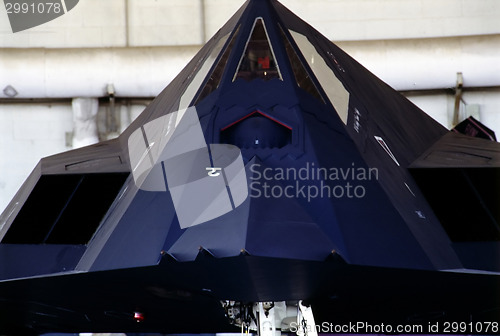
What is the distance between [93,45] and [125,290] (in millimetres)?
14820

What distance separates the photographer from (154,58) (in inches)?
832

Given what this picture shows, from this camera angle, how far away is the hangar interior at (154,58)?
68.7ft

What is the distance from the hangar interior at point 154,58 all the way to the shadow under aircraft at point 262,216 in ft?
34.8

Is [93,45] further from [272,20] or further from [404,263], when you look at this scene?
[404,263]

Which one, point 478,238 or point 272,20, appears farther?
point 272,20

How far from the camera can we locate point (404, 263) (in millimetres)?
7438

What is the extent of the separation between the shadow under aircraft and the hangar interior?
34.8ft

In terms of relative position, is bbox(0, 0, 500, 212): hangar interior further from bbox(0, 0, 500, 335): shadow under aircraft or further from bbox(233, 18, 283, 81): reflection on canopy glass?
bbox(233, 18, 283, 81): reflection on canopy glass

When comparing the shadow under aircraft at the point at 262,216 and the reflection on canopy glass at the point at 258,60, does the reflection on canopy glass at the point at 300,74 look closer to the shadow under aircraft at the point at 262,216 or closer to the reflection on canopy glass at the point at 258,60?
the shadow under aircraft at the point at 262,216

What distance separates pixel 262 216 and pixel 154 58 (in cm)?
1443

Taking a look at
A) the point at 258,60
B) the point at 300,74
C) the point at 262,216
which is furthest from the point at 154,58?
the point at 262,216

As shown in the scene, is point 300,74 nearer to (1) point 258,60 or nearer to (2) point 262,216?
(1) point 258,60

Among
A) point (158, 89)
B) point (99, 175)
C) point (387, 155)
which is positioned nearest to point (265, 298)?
point (387, 155)

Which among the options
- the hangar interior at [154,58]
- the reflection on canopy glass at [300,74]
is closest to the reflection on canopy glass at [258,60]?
the reflection on canopy glass at [300,74]
